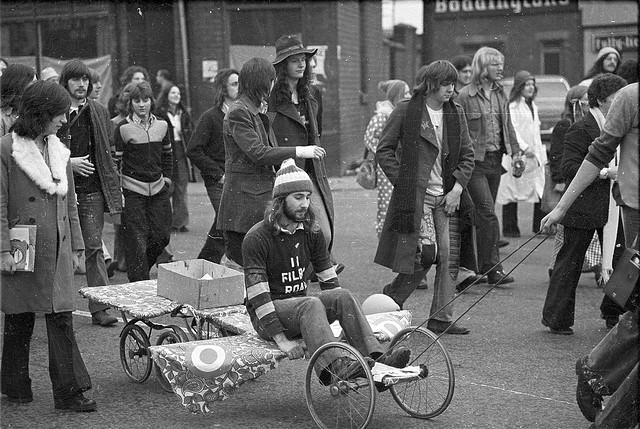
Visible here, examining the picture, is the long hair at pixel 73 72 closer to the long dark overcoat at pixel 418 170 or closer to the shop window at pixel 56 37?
the long dark overcoat at pixel 418 170

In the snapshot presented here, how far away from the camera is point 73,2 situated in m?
20.8

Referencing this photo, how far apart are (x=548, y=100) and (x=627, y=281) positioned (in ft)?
59.7

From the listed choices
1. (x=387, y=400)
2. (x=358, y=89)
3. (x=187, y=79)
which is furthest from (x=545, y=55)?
(x=387, y=400)

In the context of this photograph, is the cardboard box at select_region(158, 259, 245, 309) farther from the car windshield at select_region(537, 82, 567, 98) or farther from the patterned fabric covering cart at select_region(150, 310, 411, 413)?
the car windshield at select_region(537, 82, 567, 98)

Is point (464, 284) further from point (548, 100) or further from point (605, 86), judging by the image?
point (548, 100)

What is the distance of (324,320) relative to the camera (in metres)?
5.21

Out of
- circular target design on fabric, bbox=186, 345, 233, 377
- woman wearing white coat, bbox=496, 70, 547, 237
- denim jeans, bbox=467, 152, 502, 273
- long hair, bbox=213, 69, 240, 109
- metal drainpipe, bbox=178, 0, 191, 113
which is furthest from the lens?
metal drainpipe, bbox=178, 0, 191, 113

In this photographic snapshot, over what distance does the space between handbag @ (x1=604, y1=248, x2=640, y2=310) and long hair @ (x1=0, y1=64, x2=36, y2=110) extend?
4.11m

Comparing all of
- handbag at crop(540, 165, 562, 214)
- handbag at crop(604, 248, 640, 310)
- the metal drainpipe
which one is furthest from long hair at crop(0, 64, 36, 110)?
the metal drainpipe

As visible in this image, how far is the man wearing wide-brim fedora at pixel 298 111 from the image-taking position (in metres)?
7.26

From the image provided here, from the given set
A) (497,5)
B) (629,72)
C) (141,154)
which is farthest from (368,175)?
(497,5)

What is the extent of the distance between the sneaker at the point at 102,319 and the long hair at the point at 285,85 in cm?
206

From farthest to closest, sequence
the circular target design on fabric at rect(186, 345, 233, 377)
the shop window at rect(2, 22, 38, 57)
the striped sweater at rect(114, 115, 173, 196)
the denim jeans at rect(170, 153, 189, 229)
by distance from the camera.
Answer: the shop window at rect(2, 22, 38, 57), the denim jeans at rect(170, 153, 189, 229), the striped sweater at rect(114, 115, 173, 196), the circular target design on fabric at rect(186, 345, 233, 377)

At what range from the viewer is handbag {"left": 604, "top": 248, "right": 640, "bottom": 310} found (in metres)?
4.50
